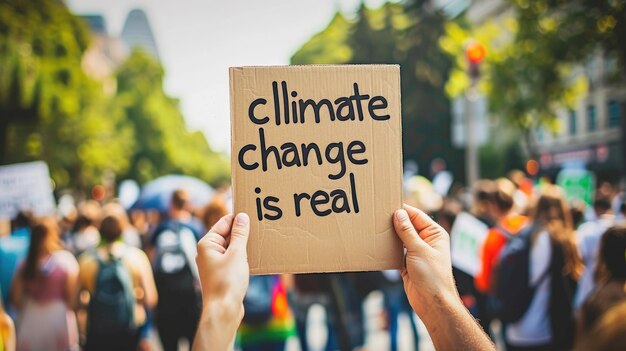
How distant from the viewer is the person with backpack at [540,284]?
5.18m

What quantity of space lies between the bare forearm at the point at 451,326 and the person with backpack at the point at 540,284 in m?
3.55

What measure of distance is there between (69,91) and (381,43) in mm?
17536

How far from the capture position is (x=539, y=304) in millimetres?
5242

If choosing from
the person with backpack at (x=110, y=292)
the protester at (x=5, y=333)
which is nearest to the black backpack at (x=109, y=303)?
the person with backpack at (x=110, y=292)

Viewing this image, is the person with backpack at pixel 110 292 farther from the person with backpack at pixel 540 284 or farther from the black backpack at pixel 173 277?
the person with backpack at pixel 540 284

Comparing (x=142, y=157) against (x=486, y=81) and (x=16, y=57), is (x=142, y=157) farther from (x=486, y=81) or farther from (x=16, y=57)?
(x=486, y=81)

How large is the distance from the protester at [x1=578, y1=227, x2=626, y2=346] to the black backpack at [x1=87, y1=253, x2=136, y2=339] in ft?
11.5

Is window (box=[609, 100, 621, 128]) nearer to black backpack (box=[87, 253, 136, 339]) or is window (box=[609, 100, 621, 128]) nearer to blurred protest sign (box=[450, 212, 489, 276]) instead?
blurred protest sign (box=[450, 212, 489, 276])

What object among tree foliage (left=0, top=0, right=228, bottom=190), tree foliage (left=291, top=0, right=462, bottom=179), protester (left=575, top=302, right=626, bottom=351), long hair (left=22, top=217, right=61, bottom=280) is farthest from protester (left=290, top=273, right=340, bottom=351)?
tree foliage (left=291, top=0, right=462, bottom=179)

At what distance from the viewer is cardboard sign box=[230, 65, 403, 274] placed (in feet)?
7.00

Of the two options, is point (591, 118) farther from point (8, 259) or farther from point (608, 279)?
point (8, 259)

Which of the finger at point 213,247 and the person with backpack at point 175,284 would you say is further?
the person with backpack at point 175,284

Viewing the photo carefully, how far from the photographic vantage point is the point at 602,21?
14055 mm

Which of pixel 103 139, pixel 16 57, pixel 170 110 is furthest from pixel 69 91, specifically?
pixel 170 110
